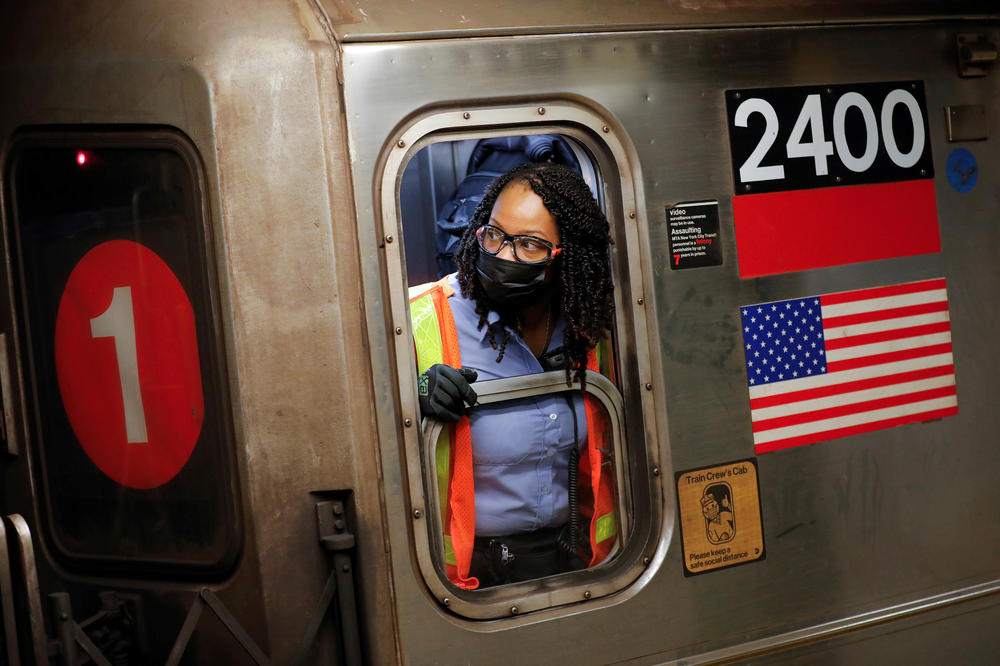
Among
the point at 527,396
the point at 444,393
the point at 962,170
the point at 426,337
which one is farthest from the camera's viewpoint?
the point at 962,170

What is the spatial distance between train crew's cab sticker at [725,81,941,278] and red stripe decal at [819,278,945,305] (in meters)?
0.09

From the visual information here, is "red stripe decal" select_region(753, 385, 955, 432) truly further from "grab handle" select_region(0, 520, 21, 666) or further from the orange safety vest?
"grab handle" select_region(0, 520, 21, 666)

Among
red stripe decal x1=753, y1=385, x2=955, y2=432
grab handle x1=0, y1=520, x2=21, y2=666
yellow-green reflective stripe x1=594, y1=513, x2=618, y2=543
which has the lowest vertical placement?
yellow-green reflective stripe x1=594, y1=513, x2=618, y2=543

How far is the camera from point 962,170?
2.82 m

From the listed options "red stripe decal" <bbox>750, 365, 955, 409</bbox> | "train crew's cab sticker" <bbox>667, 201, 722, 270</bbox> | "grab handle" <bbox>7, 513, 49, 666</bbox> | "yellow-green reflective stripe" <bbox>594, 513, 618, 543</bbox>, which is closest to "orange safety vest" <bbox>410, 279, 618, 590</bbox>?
"yellow-green reflective stripe" <bbox>594, 513, 618, 543</bbox>

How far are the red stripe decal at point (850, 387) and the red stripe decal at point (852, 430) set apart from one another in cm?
11

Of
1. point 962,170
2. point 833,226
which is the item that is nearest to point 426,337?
point 833,226

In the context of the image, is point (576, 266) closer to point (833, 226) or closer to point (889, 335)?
point (833, 226)

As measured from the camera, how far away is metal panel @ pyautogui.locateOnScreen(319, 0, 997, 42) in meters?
2.19

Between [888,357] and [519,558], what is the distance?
1.26 meters

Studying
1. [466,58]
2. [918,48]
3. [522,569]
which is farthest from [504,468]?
[918,48]

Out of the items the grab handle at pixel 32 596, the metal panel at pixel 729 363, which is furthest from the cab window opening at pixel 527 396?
the grab handle at pixel 32 596

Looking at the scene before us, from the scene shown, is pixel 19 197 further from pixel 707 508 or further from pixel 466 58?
pixel 707 508

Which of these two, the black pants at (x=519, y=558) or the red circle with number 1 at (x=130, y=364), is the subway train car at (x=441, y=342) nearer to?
the red circle with number 1 at (x=130, y=364)
